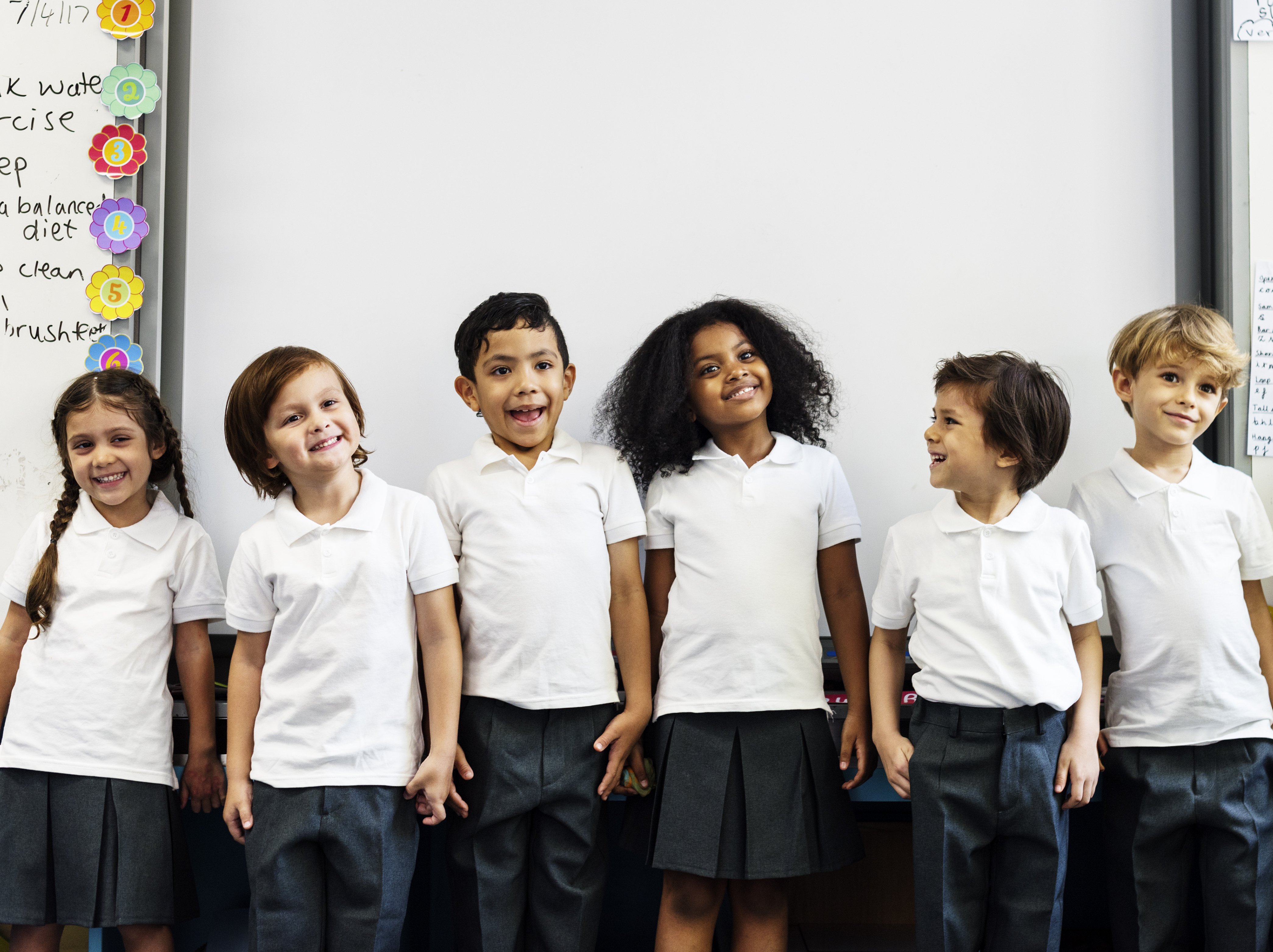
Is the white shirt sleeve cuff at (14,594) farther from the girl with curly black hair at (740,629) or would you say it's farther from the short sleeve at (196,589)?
the girl with curly black hair at (740,629)

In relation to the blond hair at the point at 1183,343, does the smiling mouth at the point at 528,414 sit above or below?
below

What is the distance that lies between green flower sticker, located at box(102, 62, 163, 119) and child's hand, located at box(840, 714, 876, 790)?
1663 millimetres

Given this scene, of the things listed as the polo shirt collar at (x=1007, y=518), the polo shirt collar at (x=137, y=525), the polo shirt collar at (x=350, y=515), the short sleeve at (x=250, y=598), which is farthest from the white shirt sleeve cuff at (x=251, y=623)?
the polo shirt collar at (x=1007, y=518)

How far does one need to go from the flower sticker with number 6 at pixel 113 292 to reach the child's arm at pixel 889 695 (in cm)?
145

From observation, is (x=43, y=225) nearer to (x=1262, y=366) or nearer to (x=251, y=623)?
(x=251, y=623)

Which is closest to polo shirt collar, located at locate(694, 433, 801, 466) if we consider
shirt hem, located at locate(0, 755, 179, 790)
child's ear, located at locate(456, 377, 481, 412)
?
child's ear, located at locate(456, 377, 481, 412)

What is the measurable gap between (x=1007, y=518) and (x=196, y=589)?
1272 mm

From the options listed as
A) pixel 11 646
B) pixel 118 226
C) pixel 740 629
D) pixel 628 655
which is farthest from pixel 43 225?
pixel 740 629

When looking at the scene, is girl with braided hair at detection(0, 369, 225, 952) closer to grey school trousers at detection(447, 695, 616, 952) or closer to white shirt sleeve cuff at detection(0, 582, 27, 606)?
white shirt sleeve cuff at detection(0, 582, 27, 606)

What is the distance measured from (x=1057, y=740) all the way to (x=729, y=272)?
38.5 inches

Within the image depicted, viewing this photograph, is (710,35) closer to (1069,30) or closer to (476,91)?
(476,91)

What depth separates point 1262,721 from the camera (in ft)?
4.29

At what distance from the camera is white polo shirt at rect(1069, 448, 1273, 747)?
4.28 feet

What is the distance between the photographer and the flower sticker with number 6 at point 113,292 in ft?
5.38
